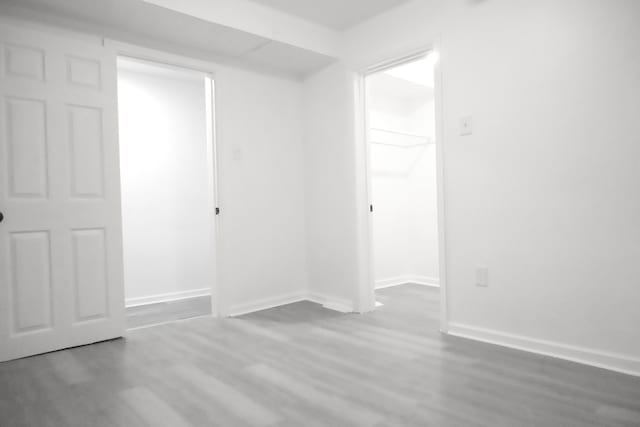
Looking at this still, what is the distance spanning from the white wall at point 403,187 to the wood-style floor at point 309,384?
1.86 metres

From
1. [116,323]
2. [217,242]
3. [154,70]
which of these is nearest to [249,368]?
[116,323]

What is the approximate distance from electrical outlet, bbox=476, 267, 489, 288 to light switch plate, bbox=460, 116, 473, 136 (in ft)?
3.02

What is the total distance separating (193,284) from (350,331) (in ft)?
7.65

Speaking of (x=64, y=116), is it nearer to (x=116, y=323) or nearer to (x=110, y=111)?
(x=110, y=111)

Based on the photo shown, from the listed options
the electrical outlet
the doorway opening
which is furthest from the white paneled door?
the electrical outlet

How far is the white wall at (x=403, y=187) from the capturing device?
15.7 feet

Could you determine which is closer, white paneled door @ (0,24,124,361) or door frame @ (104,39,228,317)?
white paneled door @ (0,24,124,361)

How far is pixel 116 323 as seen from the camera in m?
2.96

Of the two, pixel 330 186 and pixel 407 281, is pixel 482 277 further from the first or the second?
pixel 407 281

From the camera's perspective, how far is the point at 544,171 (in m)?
2.47

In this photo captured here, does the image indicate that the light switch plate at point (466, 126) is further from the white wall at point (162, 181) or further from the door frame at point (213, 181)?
the white wall at point (162, 181)

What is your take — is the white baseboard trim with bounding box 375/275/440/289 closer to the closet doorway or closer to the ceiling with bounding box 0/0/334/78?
the closet doorway

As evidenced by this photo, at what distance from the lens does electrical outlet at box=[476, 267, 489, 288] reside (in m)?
2.74

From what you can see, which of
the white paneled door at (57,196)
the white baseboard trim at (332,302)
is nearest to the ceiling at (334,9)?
the white paneled door at (57,196)
